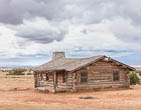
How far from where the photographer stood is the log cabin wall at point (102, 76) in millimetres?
24547

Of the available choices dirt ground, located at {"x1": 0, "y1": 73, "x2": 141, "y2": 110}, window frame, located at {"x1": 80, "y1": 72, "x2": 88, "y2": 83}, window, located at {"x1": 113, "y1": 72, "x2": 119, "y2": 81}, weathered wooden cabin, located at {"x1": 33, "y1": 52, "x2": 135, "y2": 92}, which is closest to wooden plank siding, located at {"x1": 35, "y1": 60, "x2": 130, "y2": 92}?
weathered wooden cabin, located at {"x1": 33, "y1": 52, "x2": 135, "y2": 92}

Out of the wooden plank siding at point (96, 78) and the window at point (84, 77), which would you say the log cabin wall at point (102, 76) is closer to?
the wooden plank siding at point (96, 78)

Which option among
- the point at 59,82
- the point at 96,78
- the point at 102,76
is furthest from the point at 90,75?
the point at 59,82

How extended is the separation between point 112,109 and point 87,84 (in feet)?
38.5

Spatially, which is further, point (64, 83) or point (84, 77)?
point (64, 83)

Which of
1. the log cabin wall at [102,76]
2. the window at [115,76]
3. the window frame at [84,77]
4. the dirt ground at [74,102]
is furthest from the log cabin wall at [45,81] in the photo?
the window at [115,76]

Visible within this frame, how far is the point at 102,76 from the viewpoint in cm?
2550

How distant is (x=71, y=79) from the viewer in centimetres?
2412

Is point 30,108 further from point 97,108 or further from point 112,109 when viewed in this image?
point 112,109

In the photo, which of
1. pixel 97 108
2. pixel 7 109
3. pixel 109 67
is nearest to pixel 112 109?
pixel 97 108

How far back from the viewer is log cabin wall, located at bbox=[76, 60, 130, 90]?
24547mm

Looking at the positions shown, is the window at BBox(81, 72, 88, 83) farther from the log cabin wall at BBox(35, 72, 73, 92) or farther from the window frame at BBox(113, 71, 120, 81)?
the window frame at BBox(113, 71, 120, 81)

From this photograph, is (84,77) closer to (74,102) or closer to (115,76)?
(115,76)

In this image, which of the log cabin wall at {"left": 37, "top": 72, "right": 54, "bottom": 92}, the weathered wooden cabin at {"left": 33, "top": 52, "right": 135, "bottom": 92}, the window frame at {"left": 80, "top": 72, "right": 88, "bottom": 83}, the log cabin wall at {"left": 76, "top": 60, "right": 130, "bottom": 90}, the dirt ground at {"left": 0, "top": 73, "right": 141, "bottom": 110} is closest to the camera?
the dirt ground at {"left": 0, "top": 73, "right": 141, "bottom": 110}
